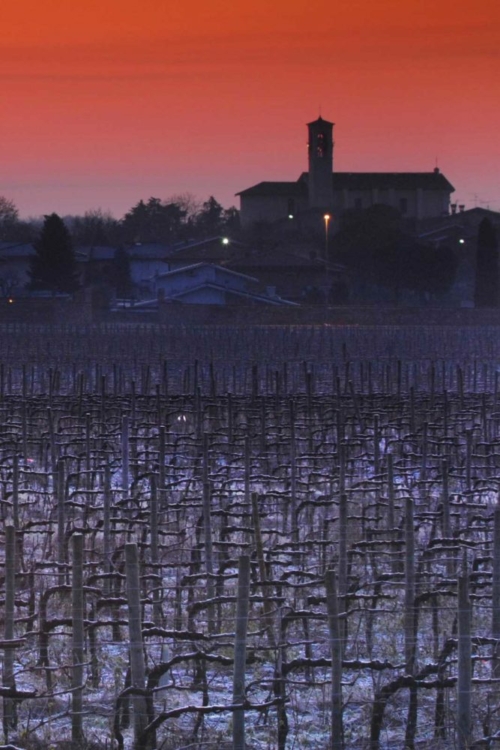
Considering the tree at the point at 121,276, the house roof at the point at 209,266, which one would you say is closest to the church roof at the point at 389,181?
the tree at the point at 121,276

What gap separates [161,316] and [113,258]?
→ 25837 millimetres

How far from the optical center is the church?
3597 inches

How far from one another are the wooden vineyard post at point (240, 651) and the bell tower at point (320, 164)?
83.6 meters

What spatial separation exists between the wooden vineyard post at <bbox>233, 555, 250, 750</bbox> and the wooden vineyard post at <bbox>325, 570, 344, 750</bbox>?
1.25 ft

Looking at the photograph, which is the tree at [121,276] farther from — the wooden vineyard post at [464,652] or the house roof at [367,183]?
the wooden vineyard post at [464,652]

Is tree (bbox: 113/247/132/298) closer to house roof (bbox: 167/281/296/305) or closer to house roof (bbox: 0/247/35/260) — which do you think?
house roof (bbox: 0/247/35/260)

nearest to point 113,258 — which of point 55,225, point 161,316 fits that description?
point 55,225

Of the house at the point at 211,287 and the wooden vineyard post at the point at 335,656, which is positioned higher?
the house at the point at 211,287

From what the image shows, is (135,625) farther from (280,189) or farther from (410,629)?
(280,189)

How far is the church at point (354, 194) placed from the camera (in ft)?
300

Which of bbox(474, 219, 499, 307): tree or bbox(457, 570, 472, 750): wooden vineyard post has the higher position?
bbox(474, 219, 499, 307): tree

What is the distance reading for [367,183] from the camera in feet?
303

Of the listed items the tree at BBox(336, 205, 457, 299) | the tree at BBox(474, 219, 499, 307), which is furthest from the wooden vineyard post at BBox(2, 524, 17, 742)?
the tree at BBox(336, 205, 457, 299)

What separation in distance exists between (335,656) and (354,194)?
3474 inches
